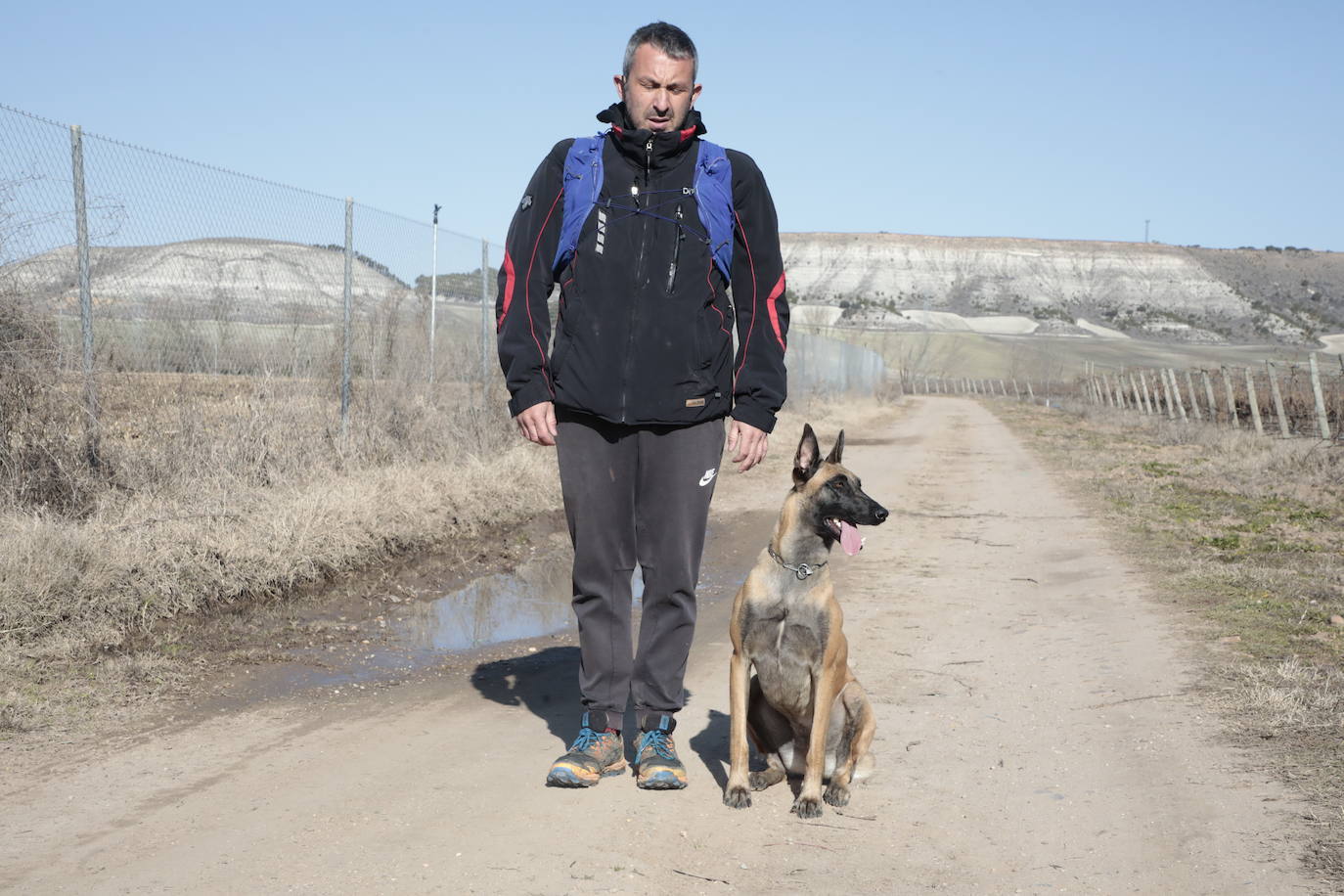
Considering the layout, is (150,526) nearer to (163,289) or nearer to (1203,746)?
(163,289)

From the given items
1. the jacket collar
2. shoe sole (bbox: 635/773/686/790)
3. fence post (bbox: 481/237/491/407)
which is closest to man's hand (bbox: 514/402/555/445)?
the jacket collar

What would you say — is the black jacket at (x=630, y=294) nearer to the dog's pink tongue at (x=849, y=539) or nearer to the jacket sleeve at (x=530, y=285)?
the jacket sleeve at (x=530, y=285)

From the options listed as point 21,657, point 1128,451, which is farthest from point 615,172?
point 1128,451

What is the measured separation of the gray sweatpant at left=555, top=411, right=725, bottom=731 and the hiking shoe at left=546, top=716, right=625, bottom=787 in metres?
0.05

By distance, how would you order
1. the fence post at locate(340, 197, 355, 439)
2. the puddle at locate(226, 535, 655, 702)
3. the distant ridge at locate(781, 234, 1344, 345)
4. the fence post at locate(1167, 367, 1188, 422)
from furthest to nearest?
the distant ridge at locate(781, 234, 1344, 345) → the fence post at locate(1167, 367, 1188, 422) → the fence post at locate(340, 197, 355, 439) → the puddle at locate(226, 535, 655, 702)

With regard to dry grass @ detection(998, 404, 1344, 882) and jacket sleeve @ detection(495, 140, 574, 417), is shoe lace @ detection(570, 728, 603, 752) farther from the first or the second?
dry grass @ detection(998, 404, 1344, 882)

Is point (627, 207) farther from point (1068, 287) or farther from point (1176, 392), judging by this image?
point (1068, 287)

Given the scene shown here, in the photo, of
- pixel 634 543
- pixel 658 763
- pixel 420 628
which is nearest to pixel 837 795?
pixel 658 763

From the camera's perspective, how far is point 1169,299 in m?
133

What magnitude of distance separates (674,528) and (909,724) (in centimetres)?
147

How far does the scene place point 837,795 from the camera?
383cm

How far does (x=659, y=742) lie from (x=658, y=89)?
2.22 meters

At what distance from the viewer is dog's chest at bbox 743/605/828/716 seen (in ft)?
12.4

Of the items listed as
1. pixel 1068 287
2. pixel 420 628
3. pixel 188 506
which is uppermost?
pixel 1068 287
